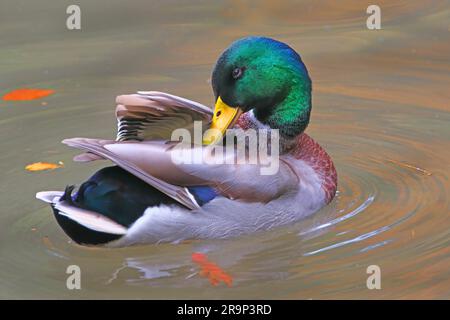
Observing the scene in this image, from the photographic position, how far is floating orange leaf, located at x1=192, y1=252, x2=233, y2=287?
530cm

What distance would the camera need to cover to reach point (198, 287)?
17.1 feet

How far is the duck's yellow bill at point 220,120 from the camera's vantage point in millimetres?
5740

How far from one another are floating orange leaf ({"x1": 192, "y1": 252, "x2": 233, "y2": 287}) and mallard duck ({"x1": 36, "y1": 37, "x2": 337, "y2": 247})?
141mm

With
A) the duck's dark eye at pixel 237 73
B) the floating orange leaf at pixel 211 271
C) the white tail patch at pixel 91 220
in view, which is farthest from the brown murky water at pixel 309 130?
the duck's dark eye at pixel 237 73

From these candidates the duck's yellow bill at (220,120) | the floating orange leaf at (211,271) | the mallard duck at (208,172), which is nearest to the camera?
the floating orange leaf at (211,271)

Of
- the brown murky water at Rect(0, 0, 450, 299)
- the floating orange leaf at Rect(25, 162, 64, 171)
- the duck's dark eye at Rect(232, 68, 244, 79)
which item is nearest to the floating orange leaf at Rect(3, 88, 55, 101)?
the brown murky water at Rect(0, 0, 450, 299)

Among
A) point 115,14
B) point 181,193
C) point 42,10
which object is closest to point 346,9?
point 115,14

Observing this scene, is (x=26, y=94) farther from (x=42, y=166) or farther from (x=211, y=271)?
(x=211, y=271)

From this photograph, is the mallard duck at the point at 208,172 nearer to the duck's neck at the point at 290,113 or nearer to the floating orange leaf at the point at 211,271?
the duck's neck at the point at 290,113

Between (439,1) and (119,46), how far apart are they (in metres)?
2.51

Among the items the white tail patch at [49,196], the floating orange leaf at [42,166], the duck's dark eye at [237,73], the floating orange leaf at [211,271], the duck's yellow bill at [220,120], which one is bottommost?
the floating orange leaf at [211,271]

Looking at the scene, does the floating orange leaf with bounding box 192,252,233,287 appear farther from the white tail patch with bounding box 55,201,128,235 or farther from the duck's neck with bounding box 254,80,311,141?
the duck's neck with bounding box 254,80,311,141

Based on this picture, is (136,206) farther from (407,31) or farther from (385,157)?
(407,31)

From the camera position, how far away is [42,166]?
662 cm
